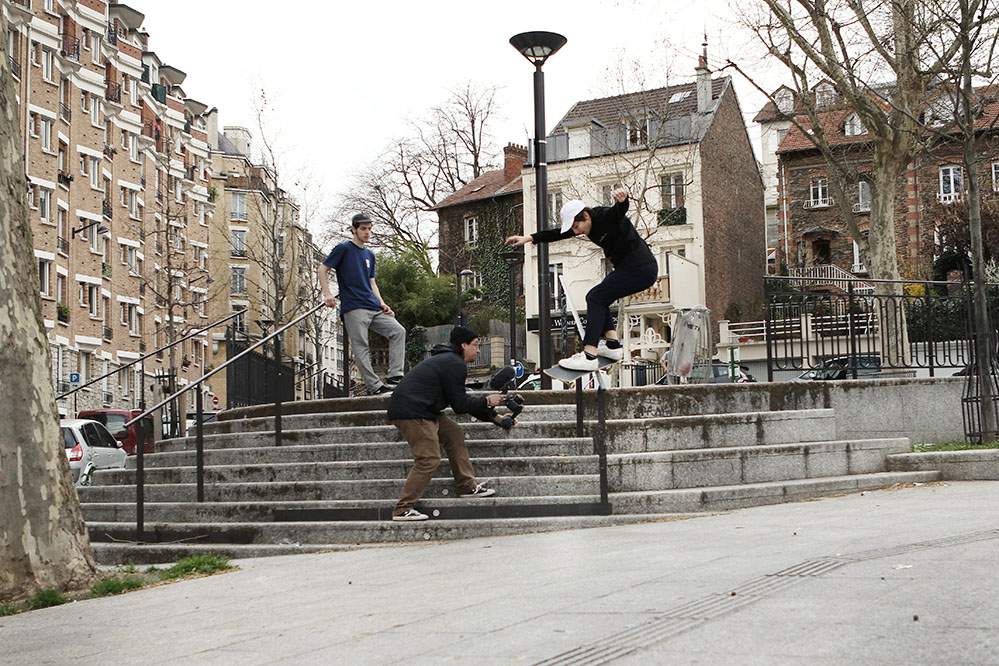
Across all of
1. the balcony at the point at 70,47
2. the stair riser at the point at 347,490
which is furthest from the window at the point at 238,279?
the stair riser at the point at 347,490

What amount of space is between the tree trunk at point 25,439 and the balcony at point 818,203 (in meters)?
48.4

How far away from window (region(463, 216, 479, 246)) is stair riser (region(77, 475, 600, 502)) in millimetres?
46309

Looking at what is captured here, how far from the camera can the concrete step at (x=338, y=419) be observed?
1191cm

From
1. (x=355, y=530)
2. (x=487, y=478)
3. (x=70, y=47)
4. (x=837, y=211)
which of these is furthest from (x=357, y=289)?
(x=837, y=211)

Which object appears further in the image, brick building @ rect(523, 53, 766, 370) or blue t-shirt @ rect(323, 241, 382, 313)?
brick building @ rect(523, 53, 766, 370)

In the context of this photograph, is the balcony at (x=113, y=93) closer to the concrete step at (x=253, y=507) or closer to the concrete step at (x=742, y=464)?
the concrete step at (x=253, y=507)

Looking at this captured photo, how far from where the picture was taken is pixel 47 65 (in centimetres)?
4588

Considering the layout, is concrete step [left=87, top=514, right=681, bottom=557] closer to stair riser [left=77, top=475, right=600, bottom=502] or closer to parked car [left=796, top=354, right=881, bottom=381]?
stair riser [left=77, top=475, right=600, bottom=502]

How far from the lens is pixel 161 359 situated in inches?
2422

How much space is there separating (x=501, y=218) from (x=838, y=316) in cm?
4259

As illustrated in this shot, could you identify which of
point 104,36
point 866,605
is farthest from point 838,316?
point 104,36

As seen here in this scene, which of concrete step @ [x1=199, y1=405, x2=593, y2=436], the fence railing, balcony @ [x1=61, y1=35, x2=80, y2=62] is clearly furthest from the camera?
balcony @ [x1=61, y1=35, x2=80, y2=62]

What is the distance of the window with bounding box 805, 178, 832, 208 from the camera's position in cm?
5341

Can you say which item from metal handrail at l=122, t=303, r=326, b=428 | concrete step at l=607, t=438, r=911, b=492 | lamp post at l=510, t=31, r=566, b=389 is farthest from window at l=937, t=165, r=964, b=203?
metal handrail at l=122, t=303, r=326, b=428
